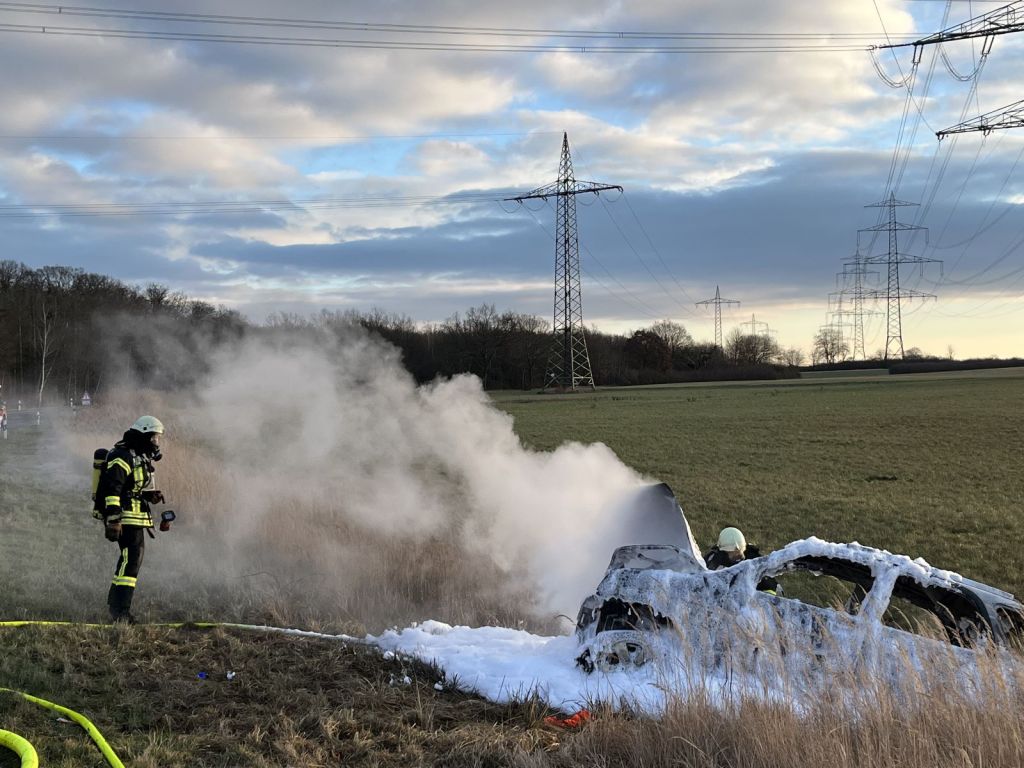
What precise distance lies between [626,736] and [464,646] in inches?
99.2

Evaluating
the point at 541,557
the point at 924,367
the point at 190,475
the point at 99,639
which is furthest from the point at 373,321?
the point at 924,367

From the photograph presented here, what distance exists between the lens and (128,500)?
7625 millimetres

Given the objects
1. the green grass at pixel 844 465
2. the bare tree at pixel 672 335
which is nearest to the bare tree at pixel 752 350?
the bare tree at pixel 672 335

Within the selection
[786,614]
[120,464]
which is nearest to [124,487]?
[120,464]

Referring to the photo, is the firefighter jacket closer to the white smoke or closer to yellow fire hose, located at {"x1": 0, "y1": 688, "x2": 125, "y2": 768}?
yellow fire hose, located at {"x1": 0, "y1": 688, "x2": 125, "y2": 768}

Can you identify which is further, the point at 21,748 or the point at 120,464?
the point at 120,464

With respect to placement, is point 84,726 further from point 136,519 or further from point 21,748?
point 136,519

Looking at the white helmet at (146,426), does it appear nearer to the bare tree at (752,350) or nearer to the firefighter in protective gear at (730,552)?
the firefighter in protective gear at (730,552)

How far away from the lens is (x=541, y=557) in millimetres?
9961

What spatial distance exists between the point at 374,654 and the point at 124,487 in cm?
316

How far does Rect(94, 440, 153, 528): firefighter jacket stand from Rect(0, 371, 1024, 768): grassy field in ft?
3.32

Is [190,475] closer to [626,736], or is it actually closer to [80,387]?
[626,736]

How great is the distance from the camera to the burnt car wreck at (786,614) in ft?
15.1

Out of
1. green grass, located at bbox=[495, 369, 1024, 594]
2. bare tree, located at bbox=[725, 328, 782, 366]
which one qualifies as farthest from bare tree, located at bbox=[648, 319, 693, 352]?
green grass, located at bbox=[495, 369, 1024, 594]
